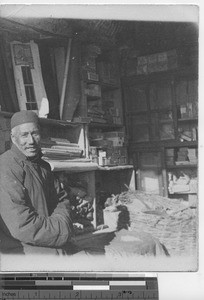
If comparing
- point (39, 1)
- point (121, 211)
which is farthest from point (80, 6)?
point (121, 211)

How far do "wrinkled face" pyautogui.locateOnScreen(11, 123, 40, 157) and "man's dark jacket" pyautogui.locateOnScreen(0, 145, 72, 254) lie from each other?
0.02 m

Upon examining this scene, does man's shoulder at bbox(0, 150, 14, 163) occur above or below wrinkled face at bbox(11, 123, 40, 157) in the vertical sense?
below

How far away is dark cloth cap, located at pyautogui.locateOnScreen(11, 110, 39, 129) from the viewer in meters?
1.57

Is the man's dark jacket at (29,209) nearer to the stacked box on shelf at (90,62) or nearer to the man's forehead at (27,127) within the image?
the man's forehead at (27,127)

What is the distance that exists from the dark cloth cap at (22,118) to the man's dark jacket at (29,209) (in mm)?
92

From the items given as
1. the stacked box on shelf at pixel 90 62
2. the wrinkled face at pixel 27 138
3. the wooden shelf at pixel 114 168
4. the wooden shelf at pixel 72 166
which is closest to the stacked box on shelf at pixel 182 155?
the wooden shelf at pixel 114 168

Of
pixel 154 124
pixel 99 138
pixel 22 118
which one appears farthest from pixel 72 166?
pixel 154 124

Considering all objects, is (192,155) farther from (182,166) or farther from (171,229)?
(171,229)

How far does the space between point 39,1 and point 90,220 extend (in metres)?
0.87

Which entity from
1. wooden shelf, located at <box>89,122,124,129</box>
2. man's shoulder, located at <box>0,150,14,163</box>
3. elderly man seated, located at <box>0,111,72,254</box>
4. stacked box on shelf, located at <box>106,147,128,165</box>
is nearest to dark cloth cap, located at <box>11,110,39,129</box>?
elderly man seated, located at <box>0,111,72,254</box>

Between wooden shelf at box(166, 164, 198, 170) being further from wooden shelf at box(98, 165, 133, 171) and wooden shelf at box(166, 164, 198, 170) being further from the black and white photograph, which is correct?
wooden shelf at box(98, 165, 133, 171)

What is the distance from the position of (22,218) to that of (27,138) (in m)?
0.30

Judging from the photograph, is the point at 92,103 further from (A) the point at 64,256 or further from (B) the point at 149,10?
(A) the point at 64,256

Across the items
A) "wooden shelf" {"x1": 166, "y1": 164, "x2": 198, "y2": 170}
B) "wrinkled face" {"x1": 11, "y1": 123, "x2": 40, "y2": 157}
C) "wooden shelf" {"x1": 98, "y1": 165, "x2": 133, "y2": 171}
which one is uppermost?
"wrinkled face" {"x1": 11, "y1": 123, "x2": 40, "y2": 157}
